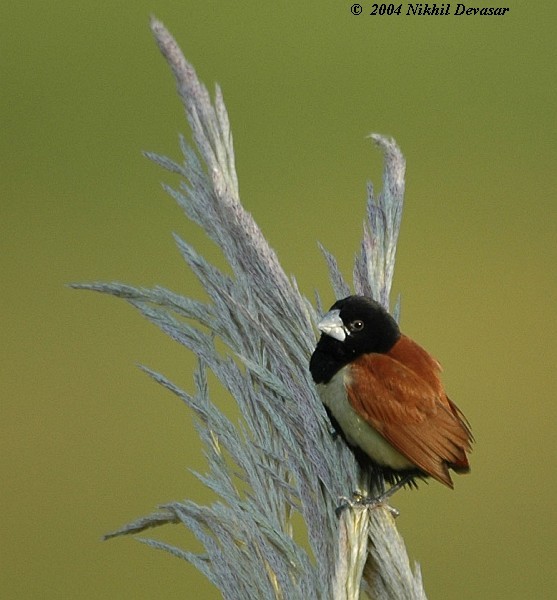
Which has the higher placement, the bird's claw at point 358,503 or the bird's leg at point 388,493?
the bird's leg at point 388,493

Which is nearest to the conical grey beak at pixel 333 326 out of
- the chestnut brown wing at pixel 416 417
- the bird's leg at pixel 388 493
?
the chestnut brown wing at pixel 416 417

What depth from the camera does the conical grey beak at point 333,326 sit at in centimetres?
202

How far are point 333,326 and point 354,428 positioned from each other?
205 mm

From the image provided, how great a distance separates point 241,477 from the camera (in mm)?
1725

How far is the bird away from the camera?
2.03 meters

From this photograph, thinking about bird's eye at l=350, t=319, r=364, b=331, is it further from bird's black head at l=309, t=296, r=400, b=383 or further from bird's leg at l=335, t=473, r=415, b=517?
bird's leg at l=335, t=473, r=415, b=517

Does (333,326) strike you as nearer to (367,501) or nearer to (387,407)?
(387,407)

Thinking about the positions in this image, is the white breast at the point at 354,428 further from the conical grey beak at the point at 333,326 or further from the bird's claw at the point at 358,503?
the bird's claw at the point at 358,503

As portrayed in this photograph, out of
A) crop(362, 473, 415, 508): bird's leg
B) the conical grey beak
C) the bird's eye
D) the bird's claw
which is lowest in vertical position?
the bird's claw

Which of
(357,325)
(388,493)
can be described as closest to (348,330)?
(357,325)

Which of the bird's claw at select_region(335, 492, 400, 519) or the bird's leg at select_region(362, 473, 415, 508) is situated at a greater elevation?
the bird's leg at select_region(362, 473, 415, 508)

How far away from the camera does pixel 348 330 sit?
2.08m

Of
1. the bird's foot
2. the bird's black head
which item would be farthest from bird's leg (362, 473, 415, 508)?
the bird's black head

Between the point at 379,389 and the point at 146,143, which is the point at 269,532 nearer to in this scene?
the point at 379,389
